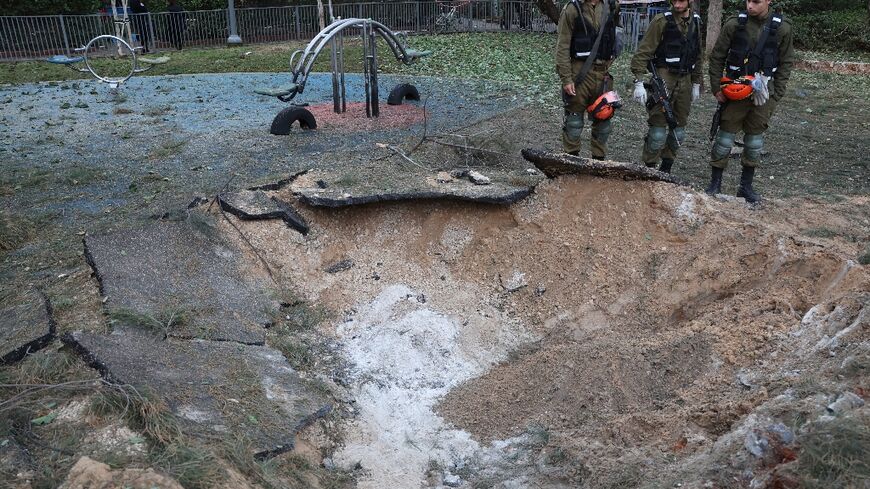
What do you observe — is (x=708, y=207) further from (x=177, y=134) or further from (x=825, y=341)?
(x=177, y=134)

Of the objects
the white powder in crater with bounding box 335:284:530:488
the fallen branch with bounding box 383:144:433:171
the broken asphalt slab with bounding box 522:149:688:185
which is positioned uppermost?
the broken asphalt slab with bounding box 522:149:688:185

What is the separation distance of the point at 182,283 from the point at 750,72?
4.48m

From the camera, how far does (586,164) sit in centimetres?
Answer: 521

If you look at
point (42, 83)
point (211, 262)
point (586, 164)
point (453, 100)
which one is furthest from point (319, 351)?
point (42, 83)

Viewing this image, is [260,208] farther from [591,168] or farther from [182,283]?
[591,168]

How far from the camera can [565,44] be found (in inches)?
234

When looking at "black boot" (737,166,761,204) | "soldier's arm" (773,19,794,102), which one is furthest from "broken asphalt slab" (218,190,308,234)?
"soldier's arm" (773,19,794,102)

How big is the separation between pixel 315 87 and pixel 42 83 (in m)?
5.20

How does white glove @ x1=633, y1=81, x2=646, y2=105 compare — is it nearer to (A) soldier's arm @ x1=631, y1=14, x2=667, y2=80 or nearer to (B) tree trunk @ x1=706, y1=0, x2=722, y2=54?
(A) soldier's arm @ x1=631, y1=14, x2=667, y2=80

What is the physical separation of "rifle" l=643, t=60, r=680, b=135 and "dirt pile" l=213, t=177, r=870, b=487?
106 centimetres

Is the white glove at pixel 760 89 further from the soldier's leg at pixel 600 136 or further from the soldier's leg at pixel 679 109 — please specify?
the soldier's leg at pixel 600 136

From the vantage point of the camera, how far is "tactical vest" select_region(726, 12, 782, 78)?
17.7 ft

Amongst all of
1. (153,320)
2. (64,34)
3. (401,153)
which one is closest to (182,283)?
(153,320)

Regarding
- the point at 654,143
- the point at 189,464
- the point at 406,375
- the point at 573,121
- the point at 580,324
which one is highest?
the point at 573,121
